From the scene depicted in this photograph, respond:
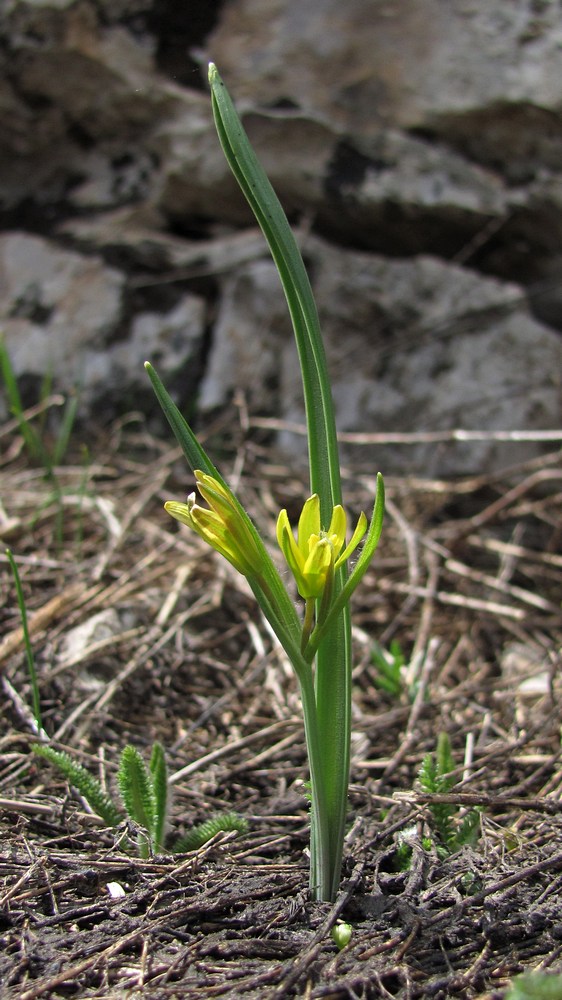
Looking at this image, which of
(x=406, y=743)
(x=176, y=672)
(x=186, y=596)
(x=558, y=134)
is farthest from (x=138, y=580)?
(x=558, y=134)

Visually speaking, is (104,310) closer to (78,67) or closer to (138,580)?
(78,67)

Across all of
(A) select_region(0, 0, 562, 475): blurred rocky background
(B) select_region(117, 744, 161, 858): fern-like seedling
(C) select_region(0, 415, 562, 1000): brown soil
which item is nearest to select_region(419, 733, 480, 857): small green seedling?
(C) select_region(0, 415, 562, 1000): brown soil

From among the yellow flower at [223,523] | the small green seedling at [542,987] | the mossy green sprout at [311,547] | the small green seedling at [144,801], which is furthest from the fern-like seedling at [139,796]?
the small green seedling at [542,987]

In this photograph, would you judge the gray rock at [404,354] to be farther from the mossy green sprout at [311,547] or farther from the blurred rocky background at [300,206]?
the mossy green sprout at [311,547]

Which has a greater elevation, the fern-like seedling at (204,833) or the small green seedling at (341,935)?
the small green seedling at (341,935)

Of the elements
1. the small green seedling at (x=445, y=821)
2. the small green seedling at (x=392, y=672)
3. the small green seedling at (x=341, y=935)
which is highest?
the small green seedling at (x=341, y=935)

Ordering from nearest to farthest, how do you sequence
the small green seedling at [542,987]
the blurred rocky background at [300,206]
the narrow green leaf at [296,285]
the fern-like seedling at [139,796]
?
the small green seedling at [542,987] → the narrow green leaf at [296,285] → the fern-like seedling at [139,796] → the blurred rocky background at [300,206]
